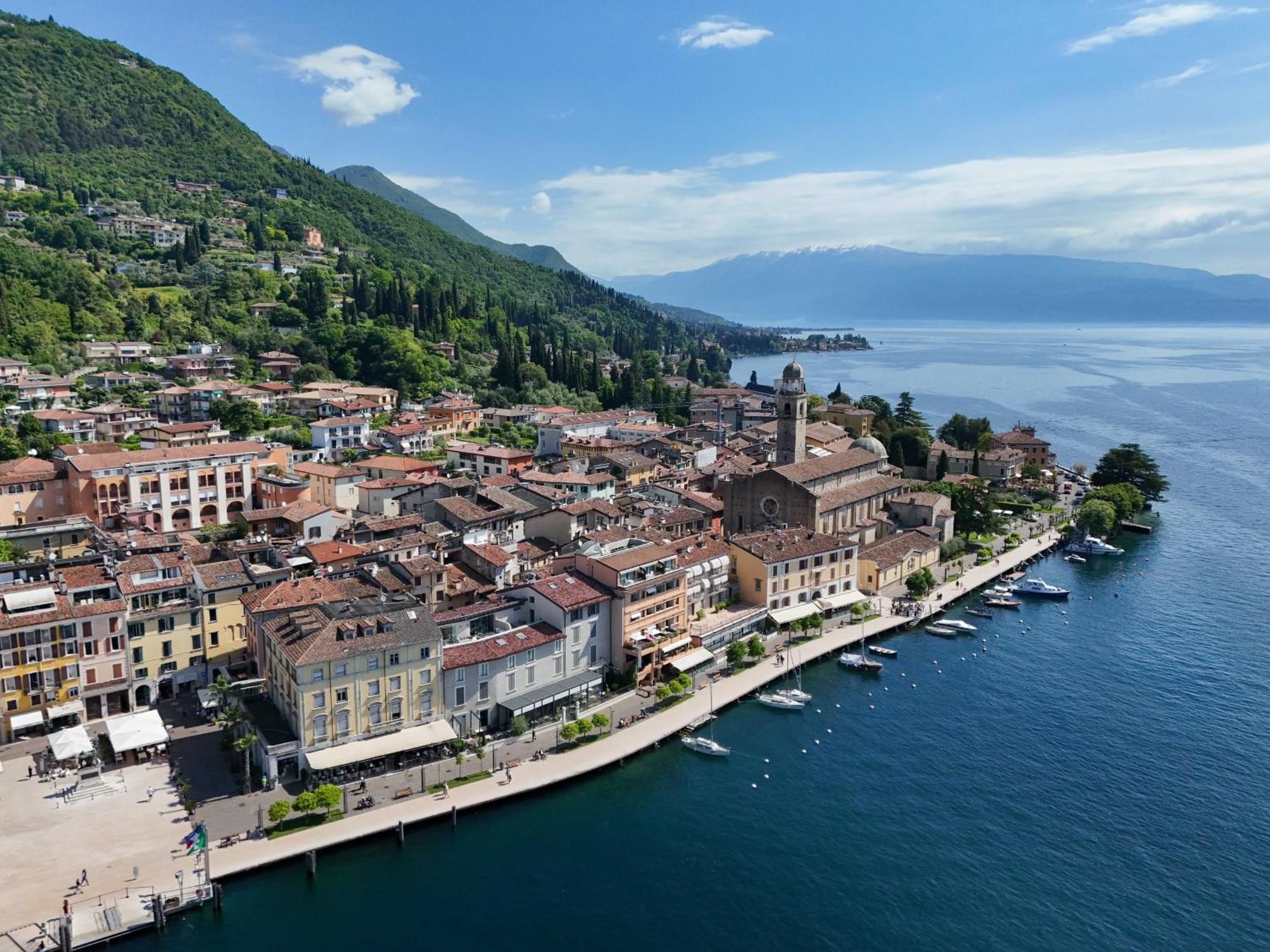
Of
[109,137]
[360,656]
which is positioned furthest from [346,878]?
[109,137]

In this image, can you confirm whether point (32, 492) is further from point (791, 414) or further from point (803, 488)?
point (791, 414)

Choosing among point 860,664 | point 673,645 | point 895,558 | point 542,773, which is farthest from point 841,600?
point 542,773

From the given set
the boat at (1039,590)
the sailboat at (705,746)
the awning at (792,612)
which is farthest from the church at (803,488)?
the sailboat at (705,746)

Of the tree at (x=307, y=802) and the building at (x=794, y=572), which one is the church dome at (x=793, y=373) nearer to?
the building at (x=794, y=572)

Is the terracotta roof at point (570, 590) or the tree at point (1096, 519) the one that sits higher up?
the terracotta roof at point (570, 590)

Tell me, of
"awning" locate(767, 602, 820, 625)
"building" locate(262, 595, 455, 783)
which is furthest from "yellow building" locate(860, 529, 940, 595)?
"building" locate(262, 595, 455, 783)

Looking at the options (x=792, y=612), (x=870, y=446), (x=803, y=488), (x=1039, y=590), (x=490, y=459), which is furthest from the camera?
(x=870, y=446)
